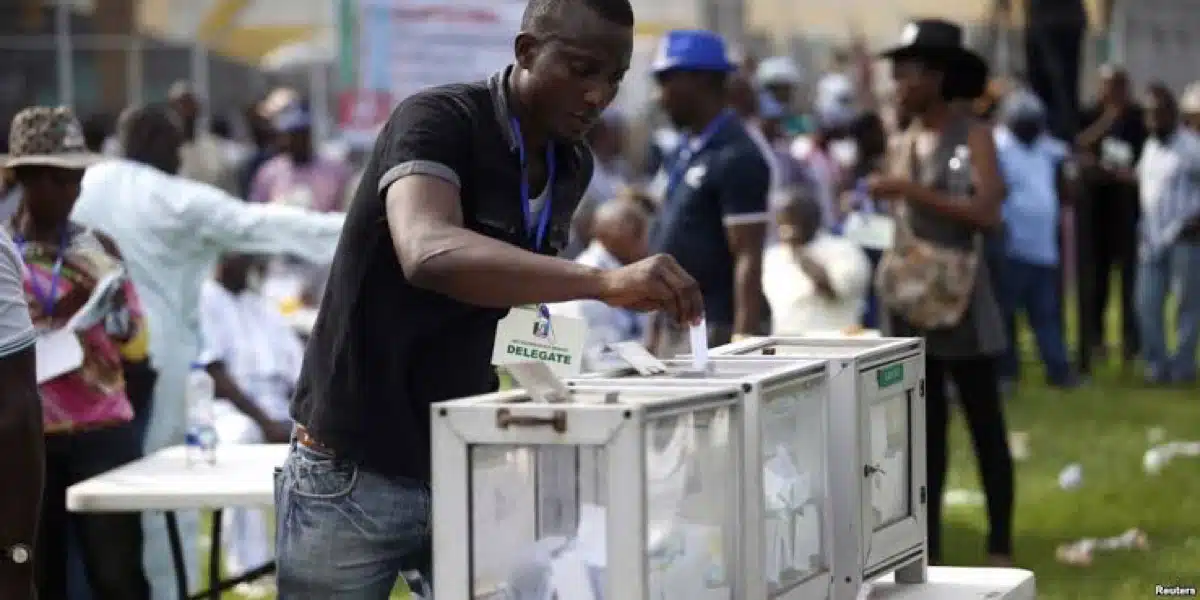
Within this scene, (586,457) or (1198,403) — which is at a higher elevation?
(586,457)

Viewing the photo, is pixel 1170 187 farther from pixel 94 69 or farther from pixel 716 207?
pixel 94 69

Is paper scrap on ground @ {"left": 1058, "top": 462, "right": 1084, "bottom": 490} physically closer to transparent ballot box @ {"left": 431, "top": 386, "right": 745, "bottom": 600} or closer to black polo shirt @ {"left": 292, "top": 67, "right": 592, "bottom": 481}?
black polo shirt @ {"left": 292, "top": 67, "right": 592, "bottom": 481}

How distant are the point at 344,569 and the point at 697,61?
14.1ft

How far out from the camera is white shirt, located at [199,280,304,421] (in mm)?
9852

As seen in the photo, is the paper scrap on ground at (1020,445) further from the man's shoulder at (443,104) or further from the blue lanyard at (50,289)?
the man's shoulder at (443,104)

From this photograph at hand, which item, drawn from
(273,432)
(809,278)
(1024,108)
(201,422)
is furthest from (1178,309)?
(201,422)

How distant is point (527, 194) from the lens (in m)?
4.09

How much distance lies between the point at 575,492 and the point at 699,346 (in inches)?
19.6

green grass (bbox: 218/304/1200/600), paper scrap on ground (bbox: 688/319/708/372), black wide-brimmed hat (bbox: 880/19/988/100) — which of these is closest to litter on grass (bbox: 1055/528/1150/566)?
green grass (bbox: 218/304/1200/600)

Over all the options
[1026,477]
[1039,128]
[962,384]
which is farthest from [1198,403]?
[962,384]

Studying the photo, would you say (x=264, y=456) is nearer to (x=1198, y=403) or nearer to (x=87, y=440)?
(x=87, y=440)

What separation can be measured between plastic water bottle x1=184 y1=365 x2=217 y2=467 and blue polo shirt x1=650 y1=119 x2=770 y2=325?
→ 5.62ft

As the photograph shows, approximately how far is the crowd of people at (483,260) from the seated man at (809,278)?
0.05 ft

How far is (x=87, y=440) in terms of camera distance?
22.7ft
